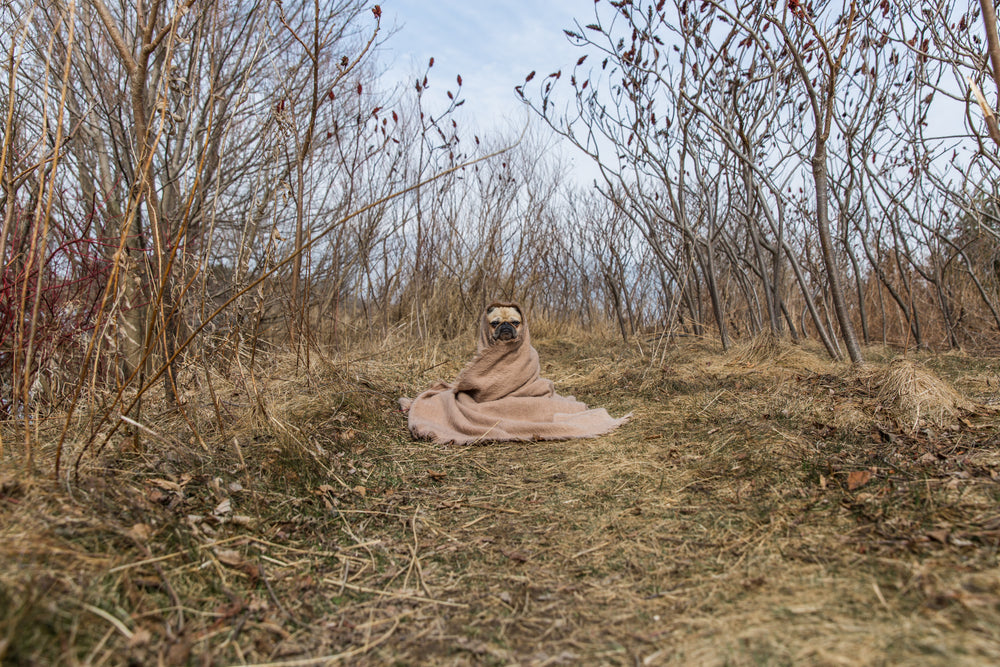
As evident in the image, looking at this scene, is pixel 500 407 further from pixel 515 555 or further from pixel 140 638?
pixel 140 638

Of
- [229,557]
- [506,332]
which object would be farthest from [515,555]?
[506,332]

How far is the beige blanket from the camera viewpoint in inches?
160

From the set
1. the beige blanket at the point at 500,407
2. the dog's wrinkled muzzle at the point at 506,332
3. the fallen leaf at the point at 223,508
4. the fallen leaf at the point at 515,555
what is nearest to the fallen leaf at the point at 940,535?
the fallen leaf at the point at 515,555

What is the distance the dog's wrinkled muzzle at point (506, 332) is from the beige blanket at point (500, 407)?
0.14 ft

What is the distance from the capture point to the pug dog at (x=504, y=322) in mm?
4707

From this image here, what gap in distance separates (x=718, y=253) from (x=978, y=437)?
259 inches

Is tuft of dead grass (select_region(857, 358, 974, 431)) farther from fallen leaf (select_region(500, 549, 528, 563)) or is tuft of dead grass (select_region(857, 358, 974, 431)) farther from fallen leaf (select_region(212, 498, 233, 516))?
fallen leaf (select_region(212, 498, 233, 516))

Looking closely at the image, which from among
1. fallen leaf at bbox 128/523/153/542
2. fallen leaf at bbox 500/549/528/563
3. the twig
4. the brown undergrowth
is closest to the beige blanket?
the brown undergrowth

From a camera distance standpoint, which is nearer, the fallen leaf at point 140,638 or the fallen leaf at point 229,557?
the fallen leaf at point 140,638

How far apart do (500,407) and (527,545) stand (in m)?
2.06

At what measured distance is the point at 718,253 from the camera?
358 inches

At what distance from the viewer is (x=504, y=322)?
4770mm

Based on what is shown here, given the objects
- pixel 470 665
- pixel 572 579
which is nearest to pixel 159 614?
pixel 470 665

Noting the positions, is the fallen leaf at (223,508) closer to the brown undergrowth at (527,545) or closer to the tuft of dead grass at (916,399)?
the brown undergrowth at (527,545)
